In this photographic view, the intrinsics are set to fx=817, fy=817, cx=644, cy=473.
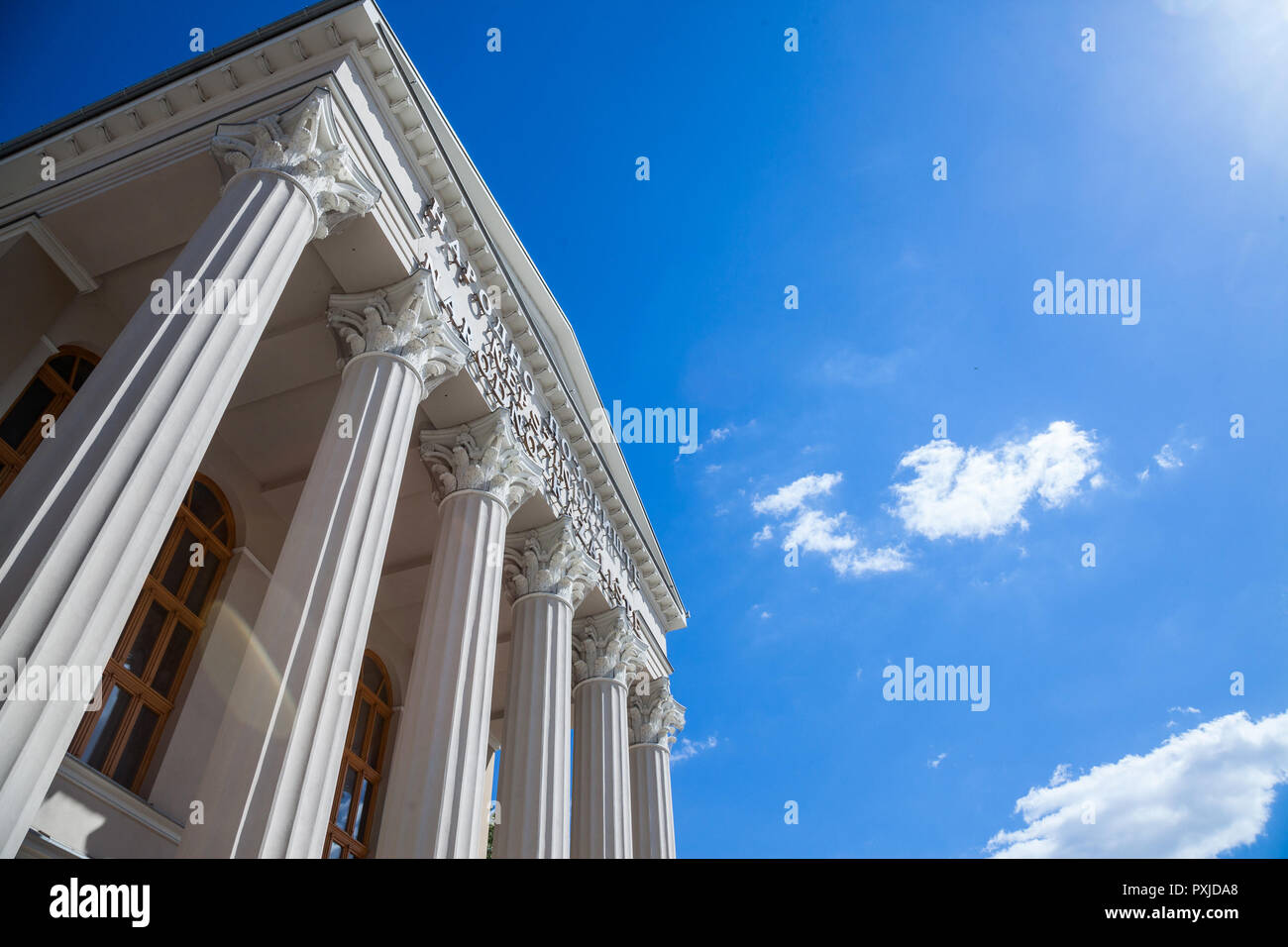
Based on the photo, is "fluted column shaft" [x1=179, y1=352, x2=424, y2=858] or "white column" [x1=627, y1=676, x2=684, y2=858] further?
"white column" [x1=627, y1=676, x2=684, y2=858]

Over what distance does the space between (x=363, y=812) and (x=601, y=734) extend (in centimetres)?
594

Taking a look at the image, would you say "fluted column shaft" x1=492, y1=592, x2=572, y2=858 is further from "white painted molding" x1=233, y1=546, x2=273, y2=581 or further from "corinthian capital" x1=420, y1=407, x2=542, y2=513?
"white painted molding" x1=233, y1=546, x2=273, y2=581

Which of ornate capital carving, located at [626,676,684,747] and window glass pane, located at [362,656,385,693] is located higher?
ornate capital carving, located at [626,676,684,747]

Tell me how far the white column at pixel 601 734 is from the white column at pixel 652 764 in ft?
8.24

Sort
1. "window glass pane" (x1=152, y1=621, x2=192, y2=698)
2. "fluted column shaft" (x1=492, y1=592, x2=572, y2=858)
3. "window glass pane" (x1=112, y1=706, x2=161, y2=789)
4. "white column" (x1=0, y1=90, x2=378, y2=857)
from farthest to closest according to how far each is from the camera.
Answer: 1. "window glass pane" (x1=152, y1=621, x2=192, y2=698)
2. "fluted column shaft" (x1=492, y1=592, x2=572, y2=858)
3. "window glass pane" (x1=112, y1=706, x2=161, y2=789)
4. "white column" (x1=0, y1=90, x2=378, y2=857)

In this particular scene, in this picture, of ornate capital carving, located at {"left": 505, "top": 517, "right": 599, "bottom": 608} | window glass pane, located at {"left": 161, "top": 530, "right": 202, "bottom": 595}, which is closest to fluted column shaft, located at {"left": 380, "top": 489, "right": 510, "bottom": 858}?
ornate capital carving, located at {"left": 505, "top": 517, "right": 599, "bottom": 608}

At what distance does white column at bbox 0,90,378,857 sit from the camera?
650cm

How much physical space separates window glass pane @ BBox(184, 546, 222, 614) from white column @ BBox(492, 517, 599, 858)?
612 centimetres

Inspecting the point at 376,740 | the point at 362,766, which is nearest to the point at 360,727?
the point at 376,740

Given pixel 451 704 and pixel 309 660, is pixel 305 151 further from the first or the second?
pixel 451 704

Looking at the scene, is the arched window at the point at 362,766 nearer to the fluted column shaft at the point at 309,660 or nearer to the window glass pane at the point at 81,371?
the window glass pane at the point at 81,371
